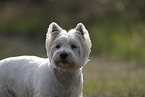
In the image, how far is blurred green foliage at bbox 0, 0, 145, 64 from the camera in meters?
18.4

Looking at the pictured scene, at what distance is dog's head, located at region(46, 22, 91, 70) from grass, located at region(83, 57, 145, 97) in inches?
141

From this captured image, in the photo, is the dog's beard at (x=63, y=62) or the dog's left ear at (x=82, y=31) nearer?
the dog's beard at (x=63, y=62)

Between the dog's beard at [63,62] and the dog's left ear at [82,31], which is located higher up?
the dog's left ear at [82,31]

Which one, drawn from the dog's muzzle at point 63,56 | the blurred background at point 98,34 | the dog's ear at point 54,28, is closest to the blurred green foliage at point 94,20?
the blurred background at point 98,34

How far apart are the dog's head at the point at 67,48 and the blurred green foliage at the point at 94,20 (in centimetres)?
1048

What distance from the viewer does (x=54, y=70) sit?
20.6 ft

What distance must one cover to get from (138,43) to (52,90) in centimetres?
1298

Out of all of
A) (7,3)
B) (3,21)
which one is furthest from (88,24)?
(7,3)

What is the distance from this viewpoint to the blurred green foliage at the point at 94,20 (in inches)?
726

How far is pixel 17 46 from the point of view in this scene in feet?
80.1

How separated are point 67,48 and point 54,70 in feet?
1.96

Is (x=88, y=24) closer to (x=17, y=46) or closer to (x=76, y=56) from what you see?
(x=17, y=46)

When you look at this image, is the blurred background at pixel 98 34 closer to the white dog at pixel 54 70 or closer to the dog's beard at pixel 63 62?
the white dog at pixel 54 70

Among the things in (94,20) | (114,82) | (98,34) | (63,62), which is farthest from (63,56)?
(94,20)
